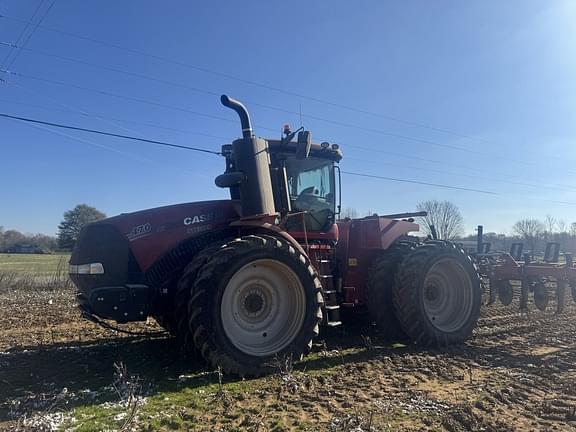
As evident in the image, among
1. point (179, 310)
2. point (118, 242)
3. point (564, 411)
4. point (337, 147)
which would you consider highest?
point (337, 147)

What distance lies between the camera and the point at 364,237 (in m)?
7.77

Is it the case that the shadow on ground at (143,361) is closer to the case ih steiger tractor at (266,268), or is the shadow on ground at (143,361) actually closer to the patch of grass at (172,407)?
the patch of grass at (172,407)

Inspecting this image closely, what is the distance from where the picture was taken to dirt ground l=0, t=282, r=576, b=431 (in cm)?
398

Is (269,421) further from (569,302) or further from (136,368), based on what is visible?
(569,302)

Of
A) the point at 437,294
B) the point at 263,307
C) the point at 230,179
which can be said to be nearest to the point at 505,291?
the point at 437,294

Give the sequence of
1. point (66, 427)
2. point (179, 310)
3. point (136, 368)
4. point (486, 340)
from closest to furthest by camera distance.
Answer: point (66, 427), point (179, 310), point (136, 368), point (486, 340)

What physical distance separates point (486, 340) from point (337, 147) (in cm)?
382

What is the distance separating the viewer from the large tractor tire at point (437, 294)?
7.04 meters

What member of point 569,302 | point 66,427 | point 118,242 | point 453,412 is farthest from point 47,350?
point 569,302

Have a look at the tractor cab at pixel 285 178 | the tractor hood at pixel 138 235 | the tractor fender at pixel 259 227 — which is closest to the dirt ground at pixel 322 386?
the tractor hood at pixel 138 235

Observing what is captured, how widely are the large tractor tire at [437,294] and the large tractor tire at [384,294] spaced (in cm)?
20

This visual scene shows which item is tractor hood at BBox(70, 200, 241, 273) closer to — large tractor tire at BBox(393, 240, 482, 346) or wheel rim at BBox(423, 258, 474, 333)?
large tractor tire at BBox(393, 240, 482, 346)

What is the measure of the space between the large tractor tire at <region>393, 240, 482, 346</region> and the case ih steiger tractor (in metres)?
0.02

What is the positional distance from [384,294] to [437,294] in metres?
1.02
